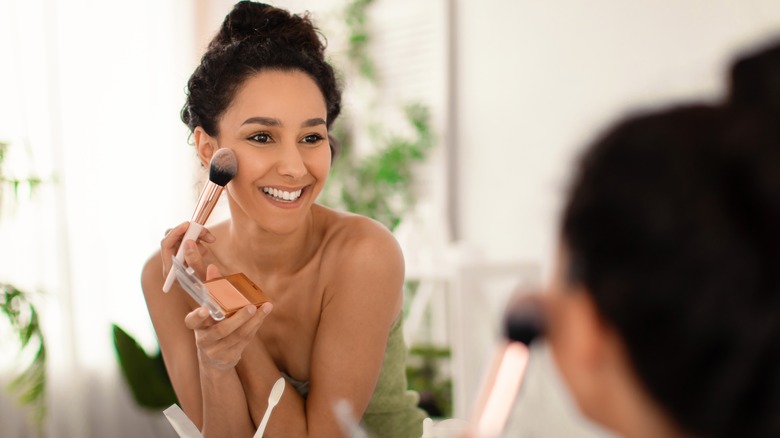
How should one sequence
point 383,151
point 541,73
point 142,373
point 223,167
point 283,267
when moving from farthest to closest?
point 383,151
point 541,73
point 142,373
point 283,267
point 223,167

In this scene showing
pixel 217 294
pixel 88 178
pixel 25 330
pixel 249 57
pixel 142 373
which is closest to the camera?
pixel 217 294

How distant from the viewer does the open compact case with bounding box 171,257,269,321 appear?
0.82 m

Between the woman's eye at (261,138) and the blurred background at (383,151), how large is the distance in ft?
3.23

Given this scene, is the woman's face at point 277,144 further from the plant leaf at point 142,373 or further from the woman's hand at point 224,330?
the plant leaf at point 142,373

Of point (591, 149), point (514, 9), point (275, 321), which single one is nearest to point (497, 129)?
point (514, 9)

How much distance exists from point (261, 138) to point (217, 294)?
27cm

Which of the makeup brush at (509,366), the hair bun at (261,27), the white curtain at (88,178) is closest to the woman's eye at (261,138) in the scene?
the hair bun at (261,27)

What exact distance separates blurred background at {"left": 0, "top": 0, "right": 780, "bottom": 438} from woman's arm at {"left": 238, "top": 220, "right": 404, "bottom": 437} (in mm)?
836

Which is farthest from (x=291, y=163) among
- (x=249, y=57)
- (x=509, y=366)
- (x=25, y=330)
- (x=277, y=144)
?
(x=25, y=330)

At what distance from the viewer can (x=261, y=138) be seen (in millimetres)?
1017

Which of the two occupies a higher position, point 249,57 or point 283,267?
point 249,57

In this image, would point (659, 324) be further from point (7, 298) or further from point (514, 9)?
point (514, 9)

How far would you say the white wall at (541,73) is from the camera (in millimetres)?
1845

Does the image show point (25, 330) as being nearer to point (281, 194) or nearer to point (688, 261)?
point (281, 194)
